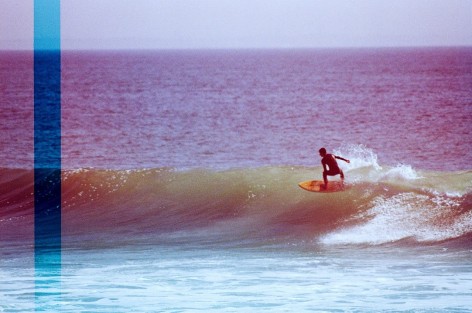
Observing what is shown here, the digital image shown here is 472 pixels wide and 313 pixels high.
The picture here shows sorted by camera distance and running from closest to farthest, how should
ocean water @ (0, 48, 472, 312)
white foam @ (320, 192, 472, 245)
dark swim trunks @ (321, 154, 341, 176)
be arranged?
ocean water @ (0, 48, 472, 312) < dark swim trunks @ (321, 154, 341, 176) < white foam @ (320, 192, 472, 245)

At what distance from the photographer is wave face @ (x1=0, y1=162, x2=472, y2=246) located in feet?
41.1

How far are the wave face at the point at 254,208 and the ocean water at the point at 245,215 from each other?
0.11 feet

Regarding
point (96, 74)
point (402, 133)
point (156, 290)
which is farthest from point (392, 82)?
point (156, 290)

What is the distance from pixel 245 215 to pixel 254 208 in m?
0.30

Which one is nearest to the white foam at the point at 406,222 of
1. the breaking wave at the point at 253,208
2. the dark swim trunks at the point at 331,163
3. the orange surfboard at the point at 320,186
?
the breaking wave at the point at 253,208

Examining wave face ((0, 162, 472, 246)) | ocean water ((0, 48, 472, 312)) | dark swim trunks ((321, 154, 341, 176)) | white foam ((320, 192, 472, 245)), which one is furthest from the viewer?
wave face ((0, 162, 472, 246))

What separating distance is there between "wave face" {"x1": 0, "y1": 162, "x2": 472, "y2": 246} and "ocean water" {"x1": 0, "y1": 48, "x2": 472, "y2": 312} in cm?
3

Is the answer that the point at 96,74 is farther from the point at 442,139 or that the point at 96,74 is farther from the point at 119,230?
the point at 119,230

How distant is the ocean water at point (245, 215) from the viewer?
8789 mm

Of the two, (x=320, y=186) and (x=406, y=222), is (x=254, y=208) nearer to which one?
(x=320, y=186)

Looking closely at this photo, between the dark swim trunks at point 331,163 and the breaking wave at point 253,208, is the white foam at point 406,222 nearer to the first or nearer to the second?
the breaking wave at point 253,208

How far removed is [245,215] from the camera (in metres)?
13.9

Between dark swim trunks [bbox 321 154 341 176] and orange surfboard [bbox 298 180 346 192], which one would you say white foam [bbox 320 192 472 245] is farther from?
dark swim trunks [bbox 321 154 341 176]

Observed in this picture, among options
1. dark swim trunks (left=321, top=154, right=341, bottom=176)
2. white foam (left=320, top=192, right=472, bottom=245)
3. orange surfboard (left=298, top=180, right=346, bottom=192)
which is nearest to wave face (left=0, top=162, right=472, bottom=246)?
white foam (left=320, top=192, right=472, bottom=245)
